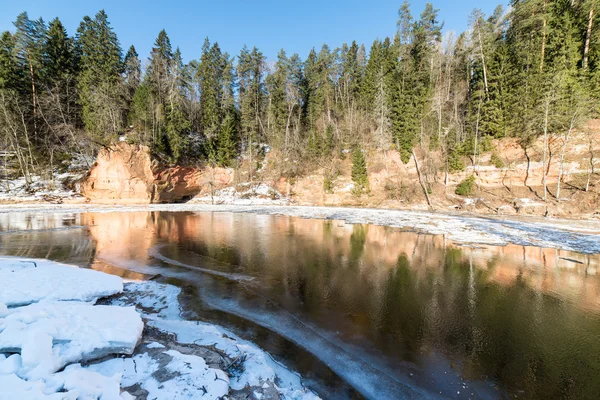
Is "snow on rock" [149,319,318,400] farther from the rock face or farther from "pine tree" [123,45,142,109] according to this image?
"pine tree" [123,45,142,109]

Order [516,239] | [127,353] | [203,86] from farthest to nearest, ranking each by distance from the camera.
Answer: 1. [203,86]
2. [516,239]
3. [127,353]

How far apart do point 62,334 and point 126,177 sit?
36565 millimetres

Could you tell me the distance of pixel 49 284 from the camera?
253 inches

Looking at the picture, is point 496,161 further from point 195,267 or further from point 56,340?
point 56,340

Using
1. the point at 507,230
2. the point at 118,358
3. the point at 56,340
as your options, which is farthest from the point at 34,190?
the point at 507,230

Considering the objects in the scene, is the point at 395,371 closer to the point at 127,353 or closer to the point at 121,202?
the point at 127,353

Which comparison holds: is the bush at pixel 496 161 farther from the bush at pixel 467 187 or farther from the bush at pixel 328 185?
the bush at pixel 328 185

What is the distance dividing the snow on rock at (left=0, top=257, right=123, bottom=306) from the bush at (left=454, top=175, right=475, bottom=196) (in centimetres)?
3283

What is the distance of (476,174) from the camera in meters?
30.8

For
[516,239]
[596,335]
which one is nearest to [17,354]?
[596,335]

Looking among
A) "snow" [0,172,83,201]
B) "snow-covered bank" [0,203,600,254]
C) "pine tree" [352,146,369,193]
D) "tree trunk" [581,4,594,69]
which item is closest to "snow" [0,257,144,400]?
"snow-covered bank" [0,203,600,254]

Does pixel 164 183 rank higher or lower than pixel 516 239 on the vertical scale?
higher

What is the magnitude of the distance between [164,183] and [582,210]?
155 ft

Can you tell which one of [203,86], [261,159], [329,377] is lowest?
[329,377]
